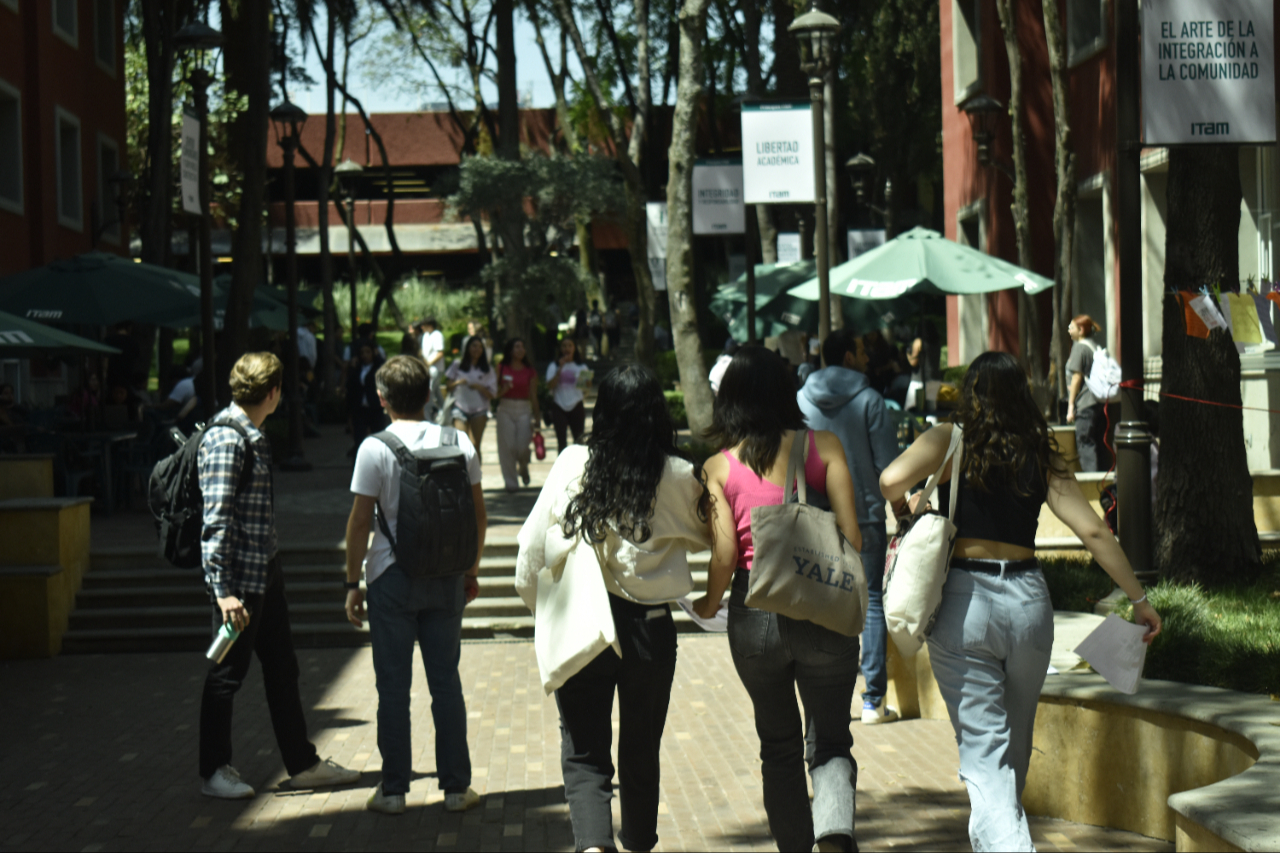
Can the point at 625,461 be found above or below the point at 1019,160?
below

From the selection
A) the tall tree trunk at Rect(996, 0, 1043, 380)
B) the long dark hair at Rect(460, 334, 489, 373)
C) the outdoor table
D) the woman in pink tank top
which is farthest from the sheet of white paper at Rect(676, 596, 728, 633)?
the tall tree trunk at Rect(996, 0, 1043, 380)

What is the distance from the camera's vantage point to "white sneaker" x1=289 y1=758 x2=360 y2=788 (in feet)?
20.6

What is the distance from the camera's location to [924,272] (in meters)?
14.6

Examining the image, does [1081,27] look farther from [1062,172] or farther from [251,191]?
[251,191]

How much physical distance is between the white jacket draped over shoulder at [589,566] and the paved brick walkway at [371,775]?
139 cm

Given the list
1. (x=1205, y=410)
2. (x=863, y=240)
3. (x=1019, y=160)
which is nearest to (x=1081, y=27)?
(x=1019, y=160)

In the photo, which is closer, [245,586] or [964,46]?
[245,586]

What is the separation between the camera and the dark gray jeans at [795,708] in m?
4.45

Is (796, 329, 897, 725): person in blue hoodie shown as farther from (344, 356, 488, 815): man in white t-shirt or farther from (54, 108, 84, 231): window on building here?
(54, 108, 84, 231): window on building

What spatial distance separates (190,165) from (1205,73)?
7.84m

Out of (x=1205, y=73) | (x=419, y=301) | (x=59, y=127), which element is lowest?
(x=1205, y=73)

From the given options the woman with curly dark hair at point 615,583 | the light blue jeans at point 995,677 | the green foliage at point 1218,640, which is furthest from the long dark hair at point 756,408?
the green foliage at point 1218,640

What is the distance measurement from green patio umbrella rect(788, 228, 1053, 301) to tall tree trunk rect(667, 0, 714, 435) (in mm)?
2498

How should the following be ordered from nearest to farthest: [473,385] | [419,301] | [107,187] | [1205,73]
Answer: [1205,73] < [473,385] < [107,187] < [419,301]
